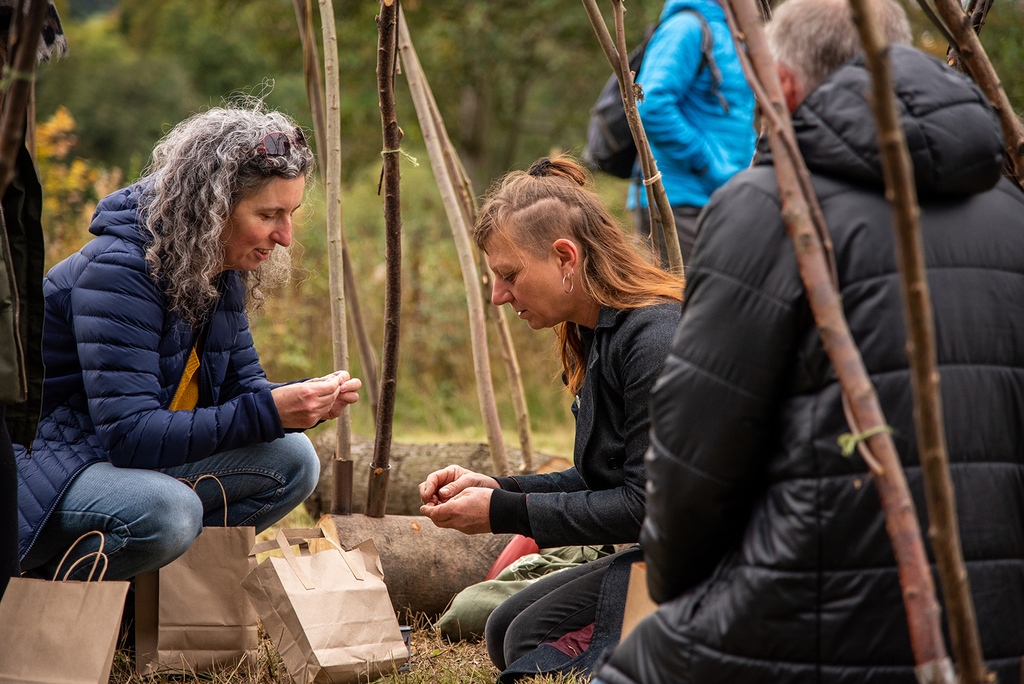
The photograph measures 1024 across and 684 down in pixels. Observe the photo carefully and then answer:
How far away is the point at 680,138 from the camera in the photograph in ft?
10.8

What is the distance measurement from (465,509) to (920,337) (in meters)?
1.25

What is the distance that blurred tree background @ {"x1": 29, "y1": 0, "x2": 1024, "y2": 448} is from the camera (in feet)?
17.1

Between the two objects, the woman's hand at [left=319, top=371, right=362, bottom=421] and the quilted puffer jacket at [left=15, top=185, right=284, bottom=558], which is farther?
the woman's hand at [left=319, top=371, right=362, bottom=421]

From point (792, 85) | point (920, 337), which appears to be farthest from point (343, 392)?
point (920, 337)

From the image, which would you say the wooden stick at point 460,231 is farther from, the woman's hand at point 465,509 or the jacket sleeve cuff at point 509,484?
the woman's hand at point 465,509

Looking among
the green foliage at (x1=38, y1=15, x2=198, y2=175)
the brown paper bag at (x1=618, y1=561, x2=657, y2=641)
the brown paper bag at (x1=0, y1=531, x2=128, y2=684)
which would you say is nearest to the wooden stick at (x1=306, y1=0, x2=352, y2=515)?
the brown paper bag at (x1=0, y1=531, x2=128, y2=684)

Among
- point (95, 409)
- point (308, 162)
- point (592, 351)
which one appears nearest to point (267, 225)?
point (308, 162)

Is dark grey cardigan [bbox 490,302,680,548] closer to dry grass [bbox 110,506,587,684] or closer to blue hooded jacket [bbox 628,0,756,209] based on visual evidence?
dry grass [bbox 110,506,587,684]

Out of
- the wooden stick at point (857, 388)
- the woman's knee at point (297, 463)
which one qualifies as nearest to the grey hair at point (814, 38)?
the wooden stick at point (857, 388)

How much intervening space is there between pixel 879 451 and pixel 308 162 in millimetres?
1715

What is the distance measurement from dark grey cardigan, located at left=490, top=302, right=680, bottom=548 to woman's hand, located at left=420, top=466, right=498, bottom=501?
9cm

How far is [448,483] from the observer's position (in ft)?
6.98

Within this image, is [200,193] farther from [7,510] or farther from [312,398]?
[7,510]

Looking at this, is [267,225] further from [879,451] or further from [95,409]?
[879,451]
